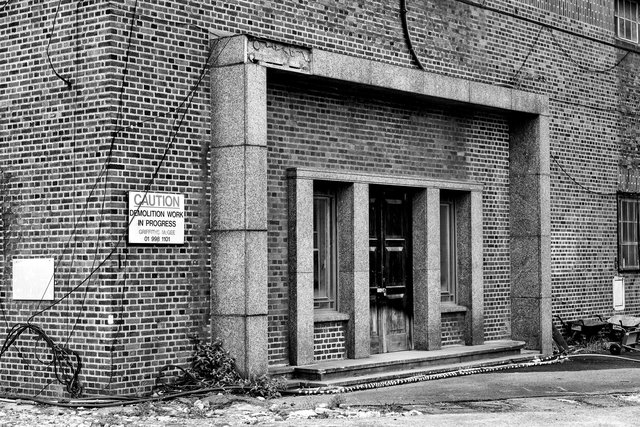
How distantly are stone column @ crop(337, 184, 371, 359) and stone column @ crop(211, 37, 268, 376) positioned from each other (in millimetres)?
2409

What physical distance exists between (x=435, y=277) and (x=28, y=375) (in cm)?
694

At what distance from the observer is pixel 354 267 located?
16672 mm

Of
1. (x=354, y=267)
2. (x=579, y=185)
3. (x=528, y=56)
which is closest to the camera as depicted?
(x=354, y=267)

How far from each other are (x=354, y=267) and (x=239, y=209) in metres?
2.85

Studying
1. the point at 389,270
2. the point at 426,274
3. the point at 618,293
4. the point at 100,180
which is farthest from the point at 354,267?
the point at 618,293

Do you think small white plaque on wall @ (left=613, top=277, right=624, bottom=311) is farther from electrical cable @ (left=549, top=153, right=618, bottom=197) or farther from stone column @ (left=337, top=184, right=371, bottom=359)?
stone column @ (left=337, top=184, right=371, bottom=359)

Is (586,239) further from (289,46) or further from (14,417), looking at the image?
(14,417)

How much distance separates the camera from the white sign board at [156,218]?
13.6m

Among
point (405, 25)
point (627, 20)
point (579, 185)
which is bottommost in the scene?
point (579, 185)

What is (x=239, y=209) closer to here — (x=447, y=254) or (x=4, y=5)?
(x=4, y=5)

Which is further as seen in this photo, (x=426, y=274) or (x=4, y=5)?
(x=426, y=274)

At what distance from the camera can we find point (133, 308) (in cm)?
1346

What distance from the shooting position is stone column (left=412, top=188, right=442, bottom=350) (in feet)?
59.5

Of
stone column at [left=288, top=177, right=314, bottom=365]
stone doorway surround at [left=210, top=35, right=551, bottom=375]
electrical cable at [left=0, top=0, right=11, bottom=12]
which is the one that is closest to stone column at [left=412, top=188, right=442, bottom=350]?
stone doorway surround at [left=210, top=35, right=551, bottom=375]
